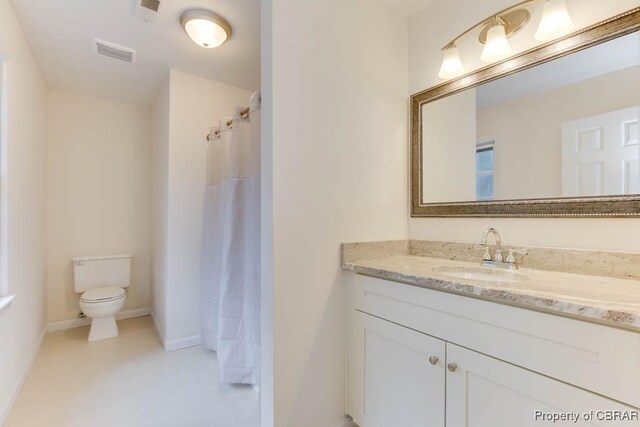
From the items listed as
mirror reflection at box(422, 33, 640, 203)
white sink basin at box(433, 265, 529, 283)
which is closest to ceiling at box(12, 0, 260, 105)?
mirror reflection at box(422, 33, 640, 203)

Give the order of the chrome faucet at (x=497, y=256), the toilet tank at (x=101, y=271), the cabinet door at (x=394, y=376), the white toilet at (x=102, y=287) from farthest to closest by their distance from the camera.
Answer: the toilet tank at (x=101, y=271) < the white toilet at (x=102, y=287) < the chrome faucet at (x=497, y=256) < the cabinet door at (x=394, y=376)

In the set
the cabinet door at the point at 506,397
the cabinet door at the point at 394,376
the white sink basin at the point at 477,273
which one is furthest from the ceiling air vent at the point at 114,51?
the cabinet door at the point at 506,397

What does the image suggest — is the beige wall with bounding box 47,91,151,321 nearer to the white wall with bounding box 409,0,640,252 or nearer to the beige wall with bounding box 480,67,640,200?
the white wall with bounding box 409,0,640,252

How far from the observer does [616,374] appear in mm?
701

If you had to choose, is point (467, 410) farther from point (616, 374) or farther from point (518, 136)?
point (518, 136)

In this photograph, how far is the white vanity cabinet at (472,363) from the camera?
28.6 inches

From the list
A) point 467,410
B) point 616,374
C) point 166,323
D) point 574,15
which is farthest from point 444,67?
point 166,323

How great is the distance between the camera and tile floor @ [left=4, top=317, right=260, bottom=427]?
1.56 m

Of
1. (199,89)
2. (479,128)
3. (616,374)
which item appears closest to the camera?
(616,374)

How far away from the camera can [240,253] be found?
1.95 m

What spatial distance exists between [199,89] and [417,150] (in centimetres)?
198

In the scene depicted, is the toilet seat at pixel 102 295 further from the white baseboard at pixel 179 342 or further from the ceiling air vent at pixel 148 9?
the ceiling air vent at pixel 148 9

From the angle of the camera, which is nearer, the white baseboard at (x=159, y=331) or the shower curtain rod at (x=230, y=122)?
the shower curtain rod at (x=230, y=122)

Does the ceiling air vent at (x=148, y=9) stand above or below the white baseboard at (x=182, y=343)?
above
